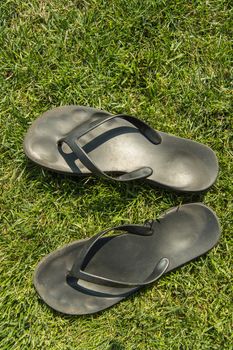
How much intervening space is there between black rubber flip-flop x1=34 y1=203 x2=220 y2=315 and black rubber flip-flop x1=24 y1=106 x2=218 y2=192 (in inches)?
6.0

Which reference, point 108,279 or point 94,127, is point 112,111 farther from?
point 108,279

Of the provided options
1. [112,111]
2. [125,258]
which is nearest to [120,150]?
[112,111]

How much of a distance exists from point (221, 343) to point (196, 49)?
1.31m

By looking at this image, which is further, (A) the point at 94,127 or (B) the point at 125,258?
(B) the point at 125,258

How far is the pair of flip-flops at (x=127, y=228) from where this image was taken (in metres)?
1.83

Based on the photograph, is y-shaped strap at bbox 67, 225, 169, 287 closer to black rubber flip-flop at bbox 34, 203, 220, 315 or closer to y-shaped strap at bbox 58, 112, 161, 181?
black rubber flip-flop at bbox 34, 203, 220, 315

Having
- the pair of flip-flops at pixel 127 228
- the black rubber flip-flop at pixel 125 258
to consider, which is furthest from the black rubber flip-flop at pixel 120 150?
the black rubber flip-flop at pixel 125 258

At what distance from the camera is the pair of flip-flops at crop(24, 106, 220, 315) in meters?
1.83

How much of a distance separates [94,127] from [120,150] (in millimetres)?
221

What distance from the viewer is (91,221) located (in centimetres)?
188

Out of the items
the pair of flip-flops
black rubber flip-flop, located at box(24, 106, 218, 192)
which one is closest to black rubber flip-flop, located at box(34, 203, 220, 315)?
the pair of flip-flops

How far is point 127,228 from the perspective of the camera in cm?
180

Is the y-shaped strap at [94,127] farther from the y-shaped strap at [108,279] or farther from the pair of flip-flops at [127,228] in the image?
the y-shaped strap at [108,279]

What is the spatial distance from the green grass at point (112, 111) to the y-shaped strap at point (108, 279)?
0.07m
